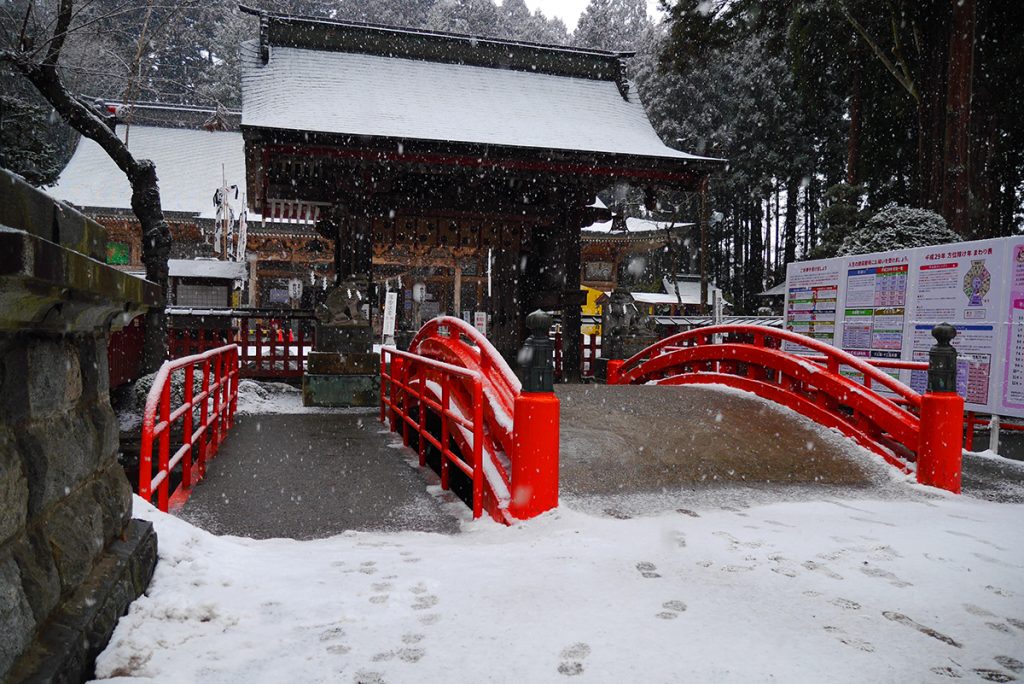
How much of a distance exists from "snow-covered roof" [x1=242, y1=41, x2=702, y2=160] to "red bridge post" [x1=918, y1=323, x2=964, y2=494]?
20.2ft

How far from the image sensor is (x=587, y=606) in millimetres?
2797

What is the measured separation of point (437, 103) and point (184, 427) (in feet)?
27.6

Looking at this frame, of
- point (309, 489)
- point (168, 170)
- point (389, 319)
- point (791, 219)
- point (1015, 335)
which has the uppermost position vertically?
point (168, 170)

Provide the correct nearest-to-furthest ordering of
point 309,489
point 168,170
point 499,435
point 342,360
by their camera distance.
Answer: point 499,435, point 309,489, point 342,360, point 168,170

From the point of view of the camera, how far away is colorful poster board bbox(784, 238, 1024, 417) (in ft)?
20.8

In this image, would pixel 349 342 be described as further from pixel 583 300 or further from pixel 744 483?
pixel 744 483

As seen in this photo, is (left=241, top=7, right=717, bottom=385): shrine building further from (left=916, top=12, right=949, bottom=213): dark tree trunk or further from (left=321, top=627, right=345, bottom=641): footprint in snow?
(left=321, top=627, right=345, bottom=641): footprint in snow

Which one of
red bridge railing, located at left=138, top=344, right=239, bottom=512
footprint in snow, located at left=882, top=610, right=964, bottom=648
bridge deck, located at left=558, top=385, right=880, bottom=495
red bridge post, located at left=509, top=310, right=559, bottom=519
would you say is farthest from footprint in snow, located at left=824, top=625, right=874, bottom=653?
red bridge railing, located at left=138, top=344, right=239, bottom=512

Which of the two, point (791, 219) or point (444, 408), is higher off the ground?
point (791, 219)

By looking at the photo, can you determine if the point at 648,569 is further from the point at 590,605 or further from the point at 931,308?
the point at 931,308

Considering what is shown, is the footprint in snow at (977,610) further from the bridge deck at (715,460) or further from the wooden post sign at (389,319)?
the wooden post sign at (389,319)

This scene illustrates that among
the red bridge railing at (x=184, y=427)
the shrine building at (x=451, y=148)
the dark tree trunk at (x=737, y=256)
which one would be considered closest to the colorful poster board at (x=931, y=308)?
the shrine building at (x=451, y=148)

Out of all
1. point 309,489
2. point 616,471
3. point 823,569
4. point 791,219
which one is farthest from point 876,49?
point 791,219

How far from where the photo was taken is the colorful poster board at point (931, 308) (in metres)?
6.33
